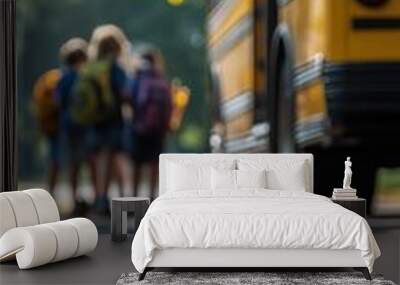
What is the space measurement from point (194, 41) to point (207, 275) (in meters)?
3.38

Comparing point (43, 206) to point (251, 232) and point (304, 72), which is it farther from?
point (304, 72)

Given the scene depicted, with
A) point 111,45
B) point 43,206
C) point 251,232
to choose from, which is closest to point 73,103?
point 111,45

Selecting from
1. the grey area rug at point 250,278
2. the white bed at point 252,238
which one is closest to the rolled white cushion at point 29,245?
the grey area rug at point 250,278

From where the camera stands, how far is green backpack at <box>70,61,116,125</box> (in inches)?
300

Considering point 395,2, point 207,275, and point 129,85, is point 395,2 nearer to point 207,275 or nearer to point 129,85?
point 129,85

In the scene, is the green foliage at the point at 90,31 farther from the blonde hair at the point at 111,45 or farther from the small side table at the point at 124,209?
the small side table at the point at 124,209

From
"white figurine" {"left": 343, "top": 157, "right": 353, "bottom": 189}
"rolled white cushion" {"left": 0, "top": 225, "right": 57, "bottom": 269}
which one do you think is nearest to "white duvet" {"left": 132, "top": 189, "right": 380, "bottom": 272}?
"rolled white cushion" {"left": 0, "top": 225, "right": 57, "bottom": 269}

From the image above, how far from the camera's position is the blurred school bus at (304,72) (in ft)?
23.1

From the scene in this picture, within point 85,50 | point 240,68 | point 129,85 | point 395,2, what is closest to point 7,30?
point 85,50

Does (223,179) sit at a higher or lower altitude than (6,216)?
higher

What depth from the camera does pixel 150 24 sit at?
763 cm

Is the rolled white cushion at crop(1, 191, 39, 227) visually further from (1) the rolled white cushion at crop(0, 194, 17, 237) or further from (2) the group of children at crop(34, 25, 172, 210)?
(2) the group of children at crop(34, 25, 172, 210)

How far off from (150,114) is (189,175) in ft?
4.28

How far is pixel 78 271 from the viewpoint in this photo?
17.0 feet
